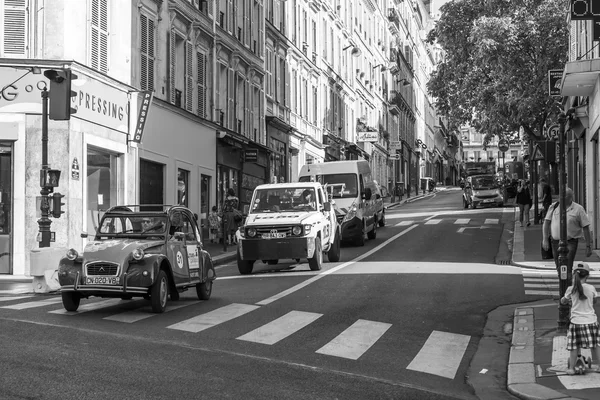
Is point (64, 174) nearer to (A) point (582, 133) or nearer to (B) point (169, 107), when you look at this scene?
(B) point (169, 107)

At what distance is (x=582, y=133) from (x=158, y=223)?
19.7m

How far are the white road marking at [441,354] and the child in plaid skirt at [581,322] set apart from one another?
132 centimetres

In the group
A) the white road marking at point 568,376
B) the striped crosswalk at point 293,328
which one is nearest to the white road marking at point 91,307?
the striped crosswalk at point 293,328

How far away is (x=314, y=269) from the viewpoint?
876 inches

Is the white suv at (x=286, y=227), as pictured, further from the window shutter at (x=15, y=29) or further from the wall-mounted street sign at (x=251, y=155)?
the wall-mounted street sign at (x=251, y=155)

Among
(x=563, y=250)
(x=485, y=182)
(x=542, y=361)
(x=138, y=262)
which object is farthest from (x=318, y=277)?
(x=485, y=182)

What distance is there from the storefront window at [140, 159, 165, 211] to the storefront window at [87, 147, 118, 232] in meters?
1.94

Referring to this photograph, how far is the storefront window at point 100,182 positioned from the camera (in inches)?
1008

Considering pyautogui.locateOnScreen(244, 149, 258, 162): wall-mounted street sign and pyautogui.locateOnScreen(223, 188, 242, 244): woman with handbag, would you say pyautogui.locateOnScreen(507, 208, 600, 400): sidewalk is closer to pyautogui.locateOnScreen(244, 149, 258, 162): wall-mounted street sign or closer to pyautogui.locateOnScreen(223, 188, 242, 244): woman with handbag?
pyautogui.locateOnScreen(223, 188, 242, 244): woman with handbag

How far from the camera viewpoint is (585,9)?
2120cm

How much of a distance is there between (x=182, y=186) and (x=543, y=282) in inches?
657

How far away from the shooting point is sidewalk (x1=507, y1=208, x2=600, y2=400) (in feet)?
30.6

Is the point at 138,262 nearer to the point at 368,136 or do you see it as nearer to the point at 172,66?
the point at 172,66

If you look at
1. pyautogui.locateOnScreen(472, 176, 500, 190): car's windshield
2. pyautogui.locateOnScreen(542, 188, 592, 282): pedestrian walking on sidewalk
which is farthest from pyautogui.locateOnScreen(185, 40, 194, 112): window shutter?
pyautogui.locateOnScreen(472, 176, 500, 190): car's windshield
